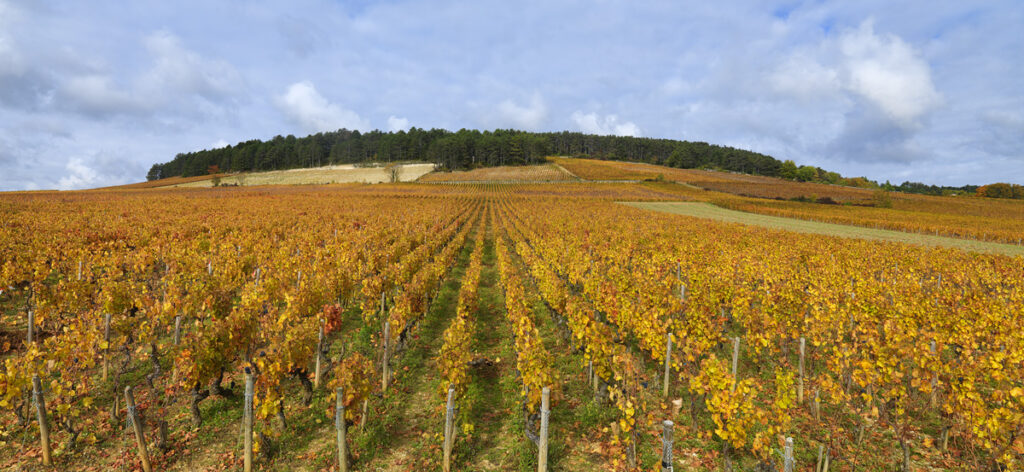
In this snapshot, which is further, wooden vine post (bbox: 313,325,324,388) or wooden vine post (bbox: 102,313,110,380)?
wooden vine post (bbox: 313,325,324,388)

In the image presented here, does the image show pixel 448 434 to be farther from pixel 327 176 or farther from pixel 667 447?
pixel 327 176

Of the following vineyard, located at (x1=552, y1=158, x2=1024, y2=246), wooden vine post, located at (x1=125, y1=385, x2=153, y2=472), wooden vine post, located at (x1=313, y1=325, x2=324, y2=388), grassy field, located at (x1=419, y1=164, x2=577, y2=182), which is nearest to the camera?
wooden vine post, located at (x1=125, y1=385, x2=153, y2=472)

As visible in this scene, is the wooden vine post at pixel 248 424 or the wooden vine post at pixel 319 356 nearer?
the wooden vine post at pixel 248 424

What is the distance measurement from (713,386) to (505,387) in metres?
4.67

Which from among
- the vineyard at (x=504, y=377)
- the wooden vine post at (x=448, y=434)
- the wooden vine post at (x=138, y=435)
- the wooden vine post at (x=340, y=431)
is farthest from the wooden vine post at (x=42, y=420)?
the wooden vine post at (x=448, y=434)

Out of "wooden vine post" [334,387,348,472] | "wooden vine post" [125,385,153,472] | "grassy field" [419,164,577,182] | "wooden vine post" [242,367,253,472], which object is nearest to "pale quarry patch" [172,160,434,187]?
"grassy field" [419,164,577,182]

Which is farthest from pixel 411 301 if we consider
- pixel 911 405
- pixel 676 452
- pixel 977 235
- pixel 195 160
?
pixel 195 160

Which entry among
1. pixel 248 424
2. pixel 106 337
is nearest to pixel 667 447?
pixel 248 424

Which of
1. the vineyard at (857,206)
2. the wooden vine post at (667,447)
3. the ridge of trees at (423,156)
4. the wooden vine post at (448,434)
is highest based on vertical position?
the ridge of trees at (423,156)

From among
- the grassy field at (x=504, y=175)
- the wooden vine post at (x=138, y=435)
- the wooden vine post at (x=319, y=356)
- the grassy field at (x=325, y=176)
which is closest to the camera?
the wooden vine post at (x=138, y=435)

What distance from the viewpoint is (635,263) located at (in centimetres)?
1764

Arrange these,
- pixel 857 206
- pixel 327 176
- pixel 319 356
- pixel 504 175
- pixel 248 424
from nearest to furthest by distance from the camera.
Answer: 1. pixel 248 424
2. pixel 319 356
3. pixel 857 206
4. pixel 327 176
5. pixel 504 175

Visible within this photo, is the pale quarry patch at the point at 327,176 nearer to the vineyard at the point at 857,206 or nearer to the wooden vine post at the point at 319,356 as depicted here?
the vineyard at the point at 857,206

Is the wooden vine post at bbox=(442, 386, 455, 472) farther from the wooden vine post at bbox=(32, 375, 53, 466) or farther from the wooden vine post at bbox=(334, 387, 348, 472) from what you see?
the wooden vine post at bbox=(32, 375, 53, 466)
